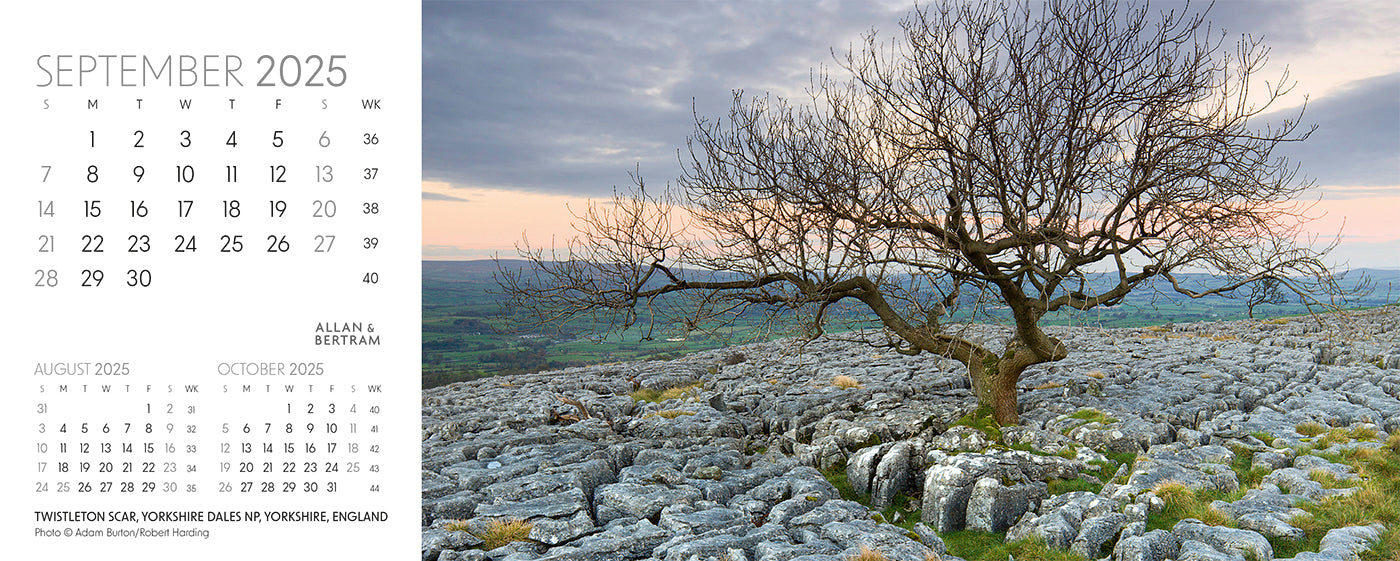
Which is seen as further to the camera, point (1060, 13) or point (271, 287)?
point (1060, 13)

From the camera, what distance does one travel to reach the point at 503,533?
970 centimetres

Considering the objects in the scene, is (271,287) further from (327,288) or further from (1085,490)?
(1085,490)

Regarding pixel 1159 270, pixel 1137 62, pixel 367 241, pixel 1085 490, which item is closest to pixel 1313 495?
pixel 1085 490

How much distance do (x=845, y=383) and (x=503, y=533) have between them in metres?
13.5

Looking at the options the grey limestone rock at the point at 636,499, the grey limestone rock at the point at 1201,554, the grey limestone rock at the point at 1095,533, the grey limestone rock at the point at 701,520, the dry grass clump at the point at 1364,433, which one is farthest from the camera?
the dry grass clump at the point at 1364,433

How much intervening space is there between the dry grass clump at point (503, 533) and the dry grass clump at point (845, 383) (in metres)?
12.8

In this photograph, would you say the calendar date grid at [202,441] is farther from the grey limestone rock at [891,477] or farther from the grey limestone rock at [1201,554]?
the grey limestone rock at [1201,554]

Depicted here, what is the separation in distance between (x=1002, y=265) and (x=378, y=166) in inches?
427

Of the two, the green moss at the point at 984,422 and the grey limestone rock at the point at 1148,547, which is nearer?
the grey limestone rock at the point at 1148,547

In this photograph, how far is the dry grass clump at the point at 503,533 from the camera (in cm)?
956

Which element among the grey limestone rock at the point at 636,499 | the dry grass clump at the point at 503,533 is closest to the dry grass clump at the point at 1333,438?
the grey limestone rock at the point at 636,499

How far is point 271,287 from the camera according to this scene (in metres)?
6.19

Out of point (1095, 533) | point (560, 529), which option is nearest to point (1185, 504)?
point (1095, 533)

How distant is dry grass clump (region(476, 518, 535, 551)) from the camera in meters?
9.56
